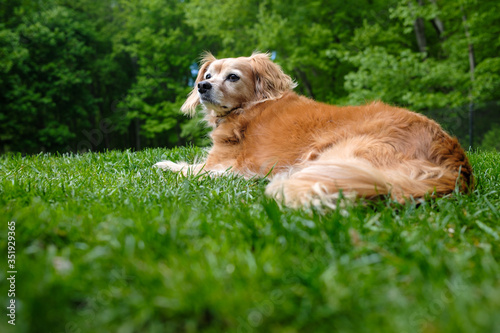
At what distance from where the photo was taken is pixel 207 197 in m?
2.48

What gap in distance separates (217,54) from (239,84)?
16.7m

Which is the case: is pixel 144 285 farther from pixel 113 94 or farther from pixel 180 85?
pixel 113 94

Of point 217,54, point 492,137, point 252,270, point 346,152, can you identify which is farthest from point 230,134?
point 217,54

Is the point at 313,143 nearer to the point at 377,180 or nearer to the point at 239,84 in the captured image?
the point at 377,180

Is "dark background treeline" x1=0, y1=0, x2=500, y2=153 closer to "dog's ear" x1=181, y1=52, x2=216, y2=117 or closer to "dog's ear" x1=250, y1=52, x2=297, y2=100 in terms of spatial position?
"dog's ear" x1=250, y1=52, x2=297, y2=100

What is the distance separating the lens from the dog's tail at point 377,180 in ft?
7.22

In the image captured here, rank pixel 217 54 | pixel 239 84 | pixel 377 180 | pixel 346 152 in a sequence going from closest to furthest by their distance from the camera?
pixel 377 180
pixel 346 152
pixel 239 84
pixel 217 54

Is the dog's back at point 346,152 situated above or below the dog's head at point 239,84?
below

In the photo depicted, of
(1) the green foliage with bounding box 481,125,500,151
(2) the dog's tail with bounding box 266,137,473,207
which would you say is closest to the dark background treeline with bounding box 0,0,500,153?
(1) the green foliage with bounding box 481,125,500,151

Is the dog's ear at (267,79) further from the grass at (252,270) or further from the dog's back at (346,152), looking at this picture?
the grass at (252,270)

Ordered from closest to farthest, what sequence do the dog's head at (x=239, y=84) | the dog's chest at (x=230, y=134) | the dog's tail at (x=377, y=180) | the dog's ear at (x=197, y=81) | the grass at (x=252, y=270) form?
the grass at (x=252, y=270) → the dog's tail at (x=377, y=180) → the dog's chest at (x=230, y=134) → the dog's head at (x=239, y=84) → the dog's ear at (x=197, y=81)

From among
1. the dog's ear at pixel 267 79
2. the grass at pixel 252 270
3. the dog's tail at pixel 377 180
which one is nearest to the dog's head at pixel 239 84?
the dog's ear at pixel 267 79

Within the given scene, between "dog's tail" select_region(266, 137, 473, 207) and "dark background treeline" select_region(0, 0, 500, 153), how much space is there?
29.3 ft

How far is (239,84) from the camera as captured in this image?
14.0 ft
